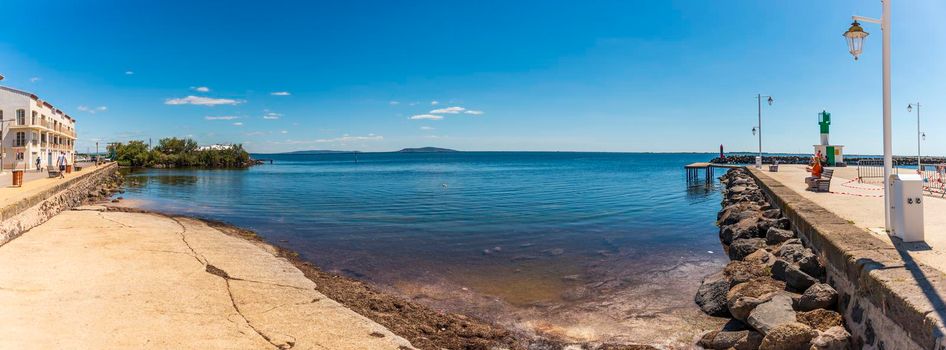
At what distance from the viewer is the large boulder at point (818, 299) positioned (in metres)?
6.45

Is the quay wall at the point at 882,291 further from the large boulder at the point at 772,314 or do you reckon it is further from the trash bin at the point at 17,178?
the trash bin at the point at 17,178

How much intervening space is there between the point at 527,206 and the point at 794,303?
17.6m

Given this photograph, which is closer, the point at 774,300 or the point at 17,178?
the point at 774,300

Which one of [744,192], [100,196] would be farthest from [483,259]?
[100,196]

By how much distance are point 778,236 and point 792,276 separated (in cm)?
359

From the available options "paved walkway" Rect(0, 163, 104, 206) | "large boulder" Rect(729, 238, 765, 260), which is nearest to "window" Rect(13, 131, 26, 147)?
"paved walkway" Rect(0, 163, 104, 206)

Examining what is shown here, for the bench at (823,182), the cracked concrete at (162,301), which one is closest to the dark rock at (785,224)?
the bench at (823,182)

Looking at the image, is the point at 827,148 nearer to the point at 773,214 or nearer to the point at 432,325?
the point at 773,214

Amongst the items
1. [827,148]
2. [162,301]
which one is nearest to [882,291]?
[162,301]

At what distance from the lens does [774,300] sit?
6871 millimetres

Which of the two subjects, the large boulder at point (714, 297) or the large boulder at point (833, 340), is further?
the large boulder at point (714, 297)

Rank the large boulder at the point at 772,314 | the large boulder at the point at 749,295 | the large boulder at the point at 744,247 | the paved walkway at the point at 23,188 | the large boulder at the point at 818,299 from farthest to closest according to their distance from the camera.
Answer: the paved walkway at the point at 23,188, the large boulder at the point at 744,247, the large boulder at the point at 749,295, the large boulder at the point at 818,299, the large boulder at the point at 772,314

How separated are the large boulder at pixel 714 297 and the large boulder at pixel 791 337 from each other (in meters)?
2.38

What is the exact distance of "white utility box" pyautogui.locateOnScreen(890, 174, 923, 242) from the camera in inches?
277
